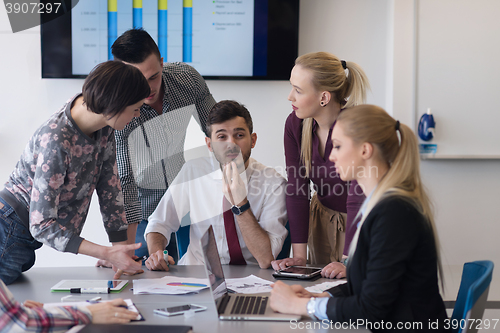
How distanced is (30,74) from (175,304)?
6.56 ft

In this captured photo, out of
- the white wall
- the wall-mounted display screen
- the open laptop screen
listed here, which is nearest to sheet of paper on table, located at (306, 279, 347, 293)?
the open laptop screen

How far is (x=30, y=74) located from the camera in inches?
100.0

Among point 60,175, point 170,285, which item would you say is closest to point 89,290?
point 170,285

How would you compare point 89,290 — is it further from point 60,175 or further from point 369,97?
point 369,97

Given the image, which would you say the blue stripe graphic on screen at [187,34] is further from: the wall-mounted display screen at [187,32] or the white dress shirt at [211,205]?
the white dress shirt at [211,205]

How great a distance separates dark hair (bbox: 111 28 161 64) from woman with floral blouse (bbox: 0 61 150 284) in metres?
0.37

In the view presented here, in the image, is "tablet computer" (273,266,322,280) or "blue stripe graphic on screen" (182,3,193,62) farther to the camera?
"blue stripe graphic on screen" (182,3,193,62)

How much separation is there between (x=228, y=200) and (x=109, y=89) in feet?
2.18

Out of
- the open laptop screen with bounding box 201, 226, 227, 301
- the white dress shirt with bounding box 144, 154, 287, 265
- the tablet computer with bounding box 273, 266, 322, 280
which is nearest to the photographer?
the open laptop screen with bounding box 201, 226, 227, 301

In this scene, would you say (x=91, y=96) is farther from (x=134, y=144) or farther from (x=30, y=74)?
(x=30, y=74)

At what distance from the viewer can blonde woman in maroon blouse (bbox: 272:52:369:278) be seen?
157 cm

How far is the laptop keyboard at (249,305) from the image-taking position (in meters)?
1.04

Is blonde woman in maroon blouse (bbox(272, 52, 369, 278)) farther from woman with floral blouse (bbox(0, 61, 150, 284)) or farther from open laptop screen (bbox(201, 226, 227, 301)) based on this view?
woman with floral blouse (bbox(0, 61, 150, 284))

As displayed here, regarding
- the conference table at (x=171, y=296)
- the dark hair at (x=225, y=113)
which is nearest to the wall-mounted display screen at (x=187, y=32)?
the dark hair at (x=225, y=113)
